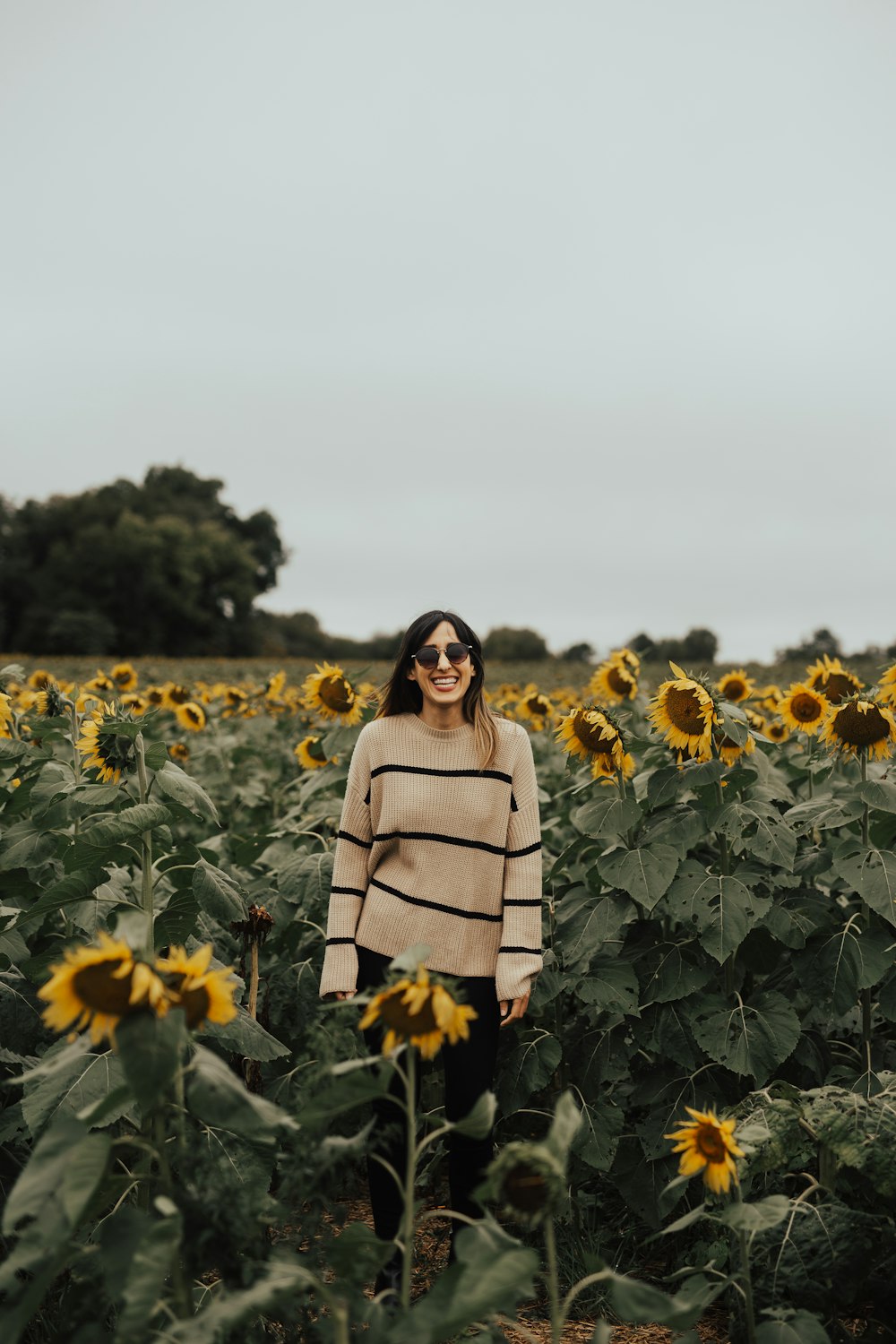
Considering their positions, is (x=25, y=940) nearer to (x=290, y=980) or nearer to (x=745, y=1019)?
(x=290, y=980)

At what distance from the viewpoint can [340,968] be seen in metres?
3.12

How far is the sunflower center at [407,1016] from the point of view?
199 centimetres

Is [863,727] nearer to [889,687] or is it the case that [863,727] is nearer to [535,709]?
[889,687]

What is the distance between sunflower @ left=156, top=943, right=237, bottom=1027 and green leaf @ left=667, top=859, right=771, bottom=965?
170 cm

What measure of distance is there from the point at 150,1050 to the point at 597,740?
6.42 ft

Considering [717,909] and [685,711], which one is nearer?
[717,909]

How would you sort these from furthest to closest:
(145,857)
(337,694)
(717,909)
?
(337,694)
(717,909)
(145,857)

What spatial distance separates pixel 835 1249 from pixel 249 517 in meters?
71.8

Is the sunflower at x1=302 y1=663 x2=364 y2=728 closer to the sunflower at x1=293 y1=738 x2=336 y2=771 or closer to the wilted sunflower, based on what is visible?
the sunflower at x1=293 y1=738 x2=336 y2=771

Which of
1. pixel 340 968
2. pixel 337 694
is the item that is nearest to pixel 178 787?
pixel 340 968

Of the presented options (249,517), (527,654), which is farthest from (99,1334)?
(249,517)

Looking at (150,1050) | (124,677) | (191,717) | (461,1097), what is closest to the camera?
(150,1050)

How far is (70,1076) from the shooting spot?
8.61 ft

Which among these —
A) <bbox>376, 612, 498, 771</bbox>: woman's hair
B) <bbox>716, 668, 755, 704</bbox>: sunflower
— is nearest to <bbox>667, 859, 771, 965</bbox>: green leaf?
<bbox>376, 612, 498, 771</bbox>: woman's hair
